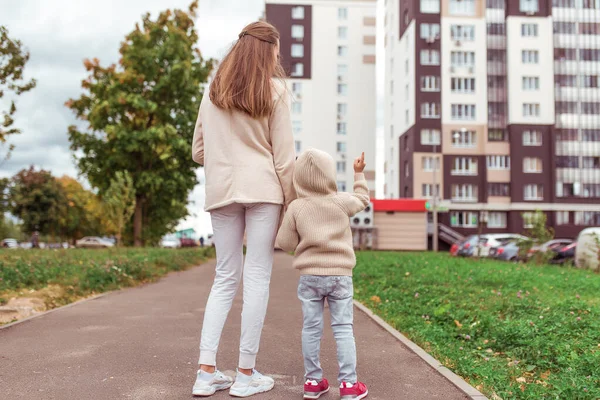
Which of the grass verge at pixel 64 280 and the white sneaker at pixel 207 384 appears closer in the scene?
the white sneaker at pixel 207 384

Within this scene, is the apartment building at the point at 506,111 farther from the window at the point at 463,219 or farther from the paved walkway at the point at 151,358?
the paved walkway at the point at 151,358

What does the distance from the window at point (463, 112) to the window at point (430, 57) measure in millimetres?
4785

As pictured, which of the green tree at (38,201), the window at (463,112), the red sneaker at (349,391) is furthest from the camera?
the green tree at (38,201)

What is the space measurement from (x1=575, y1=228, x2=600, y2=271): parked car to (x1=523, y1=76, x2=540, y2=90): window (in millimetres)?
42090

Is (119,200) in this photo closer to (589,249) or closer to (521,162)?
(589,249)

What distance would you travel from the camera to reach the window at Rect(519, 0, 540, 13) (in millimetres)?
58812

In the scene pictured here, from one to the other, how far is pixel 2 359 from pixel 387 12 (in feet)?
235

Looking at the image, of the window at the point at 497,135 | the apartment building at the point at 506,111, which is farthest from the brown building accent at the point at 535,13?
the window at the point at 497,135

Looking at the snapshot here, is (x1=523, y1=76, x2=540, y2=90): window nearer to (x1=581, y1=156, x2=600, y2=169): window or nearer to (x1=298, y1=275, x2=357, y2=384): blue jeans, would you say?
(x1=581, y1=156, x2=600, y2=169): window

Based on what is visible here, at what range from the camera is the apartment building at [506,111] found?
57.2 m

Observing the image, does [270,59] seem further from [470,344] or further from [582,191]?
[582,191]

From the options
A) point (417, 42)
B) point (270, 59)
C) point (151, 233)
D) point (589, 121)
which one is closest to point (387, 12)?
point (417, 42)

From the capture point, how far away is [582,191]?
189 ft

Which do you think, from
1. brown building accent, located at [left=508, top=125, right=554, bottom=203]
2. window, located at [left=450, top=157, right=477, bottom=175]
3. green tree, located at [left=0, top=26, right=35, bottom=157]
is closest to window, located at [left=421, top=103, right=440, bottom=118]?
window, located at [left=450, top=157, right=477, bottom=175]
